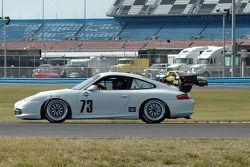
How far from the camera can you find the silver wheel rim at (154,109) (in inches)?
696

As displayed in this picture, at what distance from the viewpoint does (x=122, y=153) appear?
10.6 meters

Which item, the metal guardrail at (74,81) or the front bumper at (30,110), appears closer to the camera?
the front bumper at (30,110)

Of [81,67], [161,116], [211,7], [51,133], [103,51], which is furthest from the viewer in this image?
[211,7]

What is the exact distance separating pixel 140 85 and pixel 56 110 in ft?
6.85

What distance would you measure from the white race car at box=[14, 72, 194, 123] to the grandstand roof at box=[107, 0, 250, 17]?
213 ft

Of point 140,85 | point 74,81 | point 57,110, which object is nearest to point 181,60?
point 74,81

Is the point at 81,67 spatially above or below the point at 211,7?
below

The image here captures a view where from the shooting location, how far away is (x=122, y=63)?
2493 inches

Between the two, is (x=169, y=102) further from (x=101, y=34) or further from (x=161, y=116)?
(x=101, y=34)

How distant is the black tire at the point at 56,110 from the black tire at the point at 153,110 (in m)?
1.78

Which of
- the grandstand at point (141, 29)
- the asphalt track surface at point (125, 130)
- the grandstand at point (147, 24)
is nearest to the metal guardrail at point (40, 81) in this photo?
the grandstand at point (141, 29)

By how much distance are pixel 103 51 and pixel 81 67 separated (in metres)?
17.8

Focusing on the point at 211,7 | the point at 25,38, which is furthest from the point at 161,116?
the point at 25,38

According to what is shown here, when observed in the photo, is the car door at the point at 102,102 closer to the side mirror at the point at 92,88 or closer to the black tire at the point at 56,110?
the side mirror at the point at 92,88
